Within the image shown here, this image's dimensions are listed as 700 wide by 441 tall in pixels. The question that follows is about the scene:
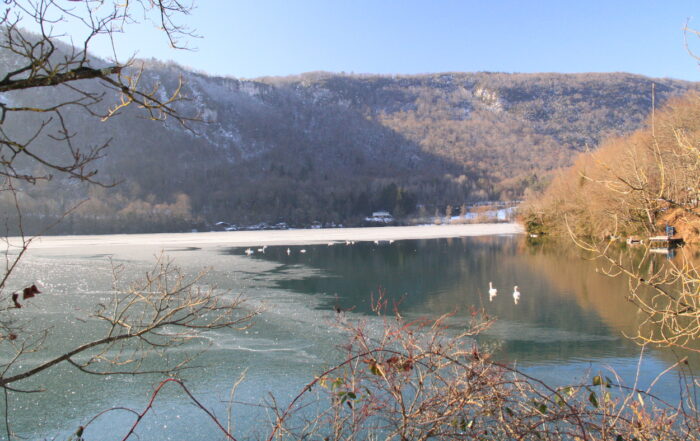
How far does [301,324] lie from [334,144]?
418 feet

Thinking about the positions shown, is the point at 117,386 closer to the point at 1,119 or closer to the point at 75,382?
the point at 75,382

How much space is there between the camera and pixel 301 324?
11.9 meters

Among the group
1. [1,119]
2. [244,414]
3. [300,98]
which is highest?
[300,98]

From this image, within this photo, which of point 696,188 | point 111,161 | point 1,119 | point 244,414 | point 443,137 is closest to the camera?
point 1,119

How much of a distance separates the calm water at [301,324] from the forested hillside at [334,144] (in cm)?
3518

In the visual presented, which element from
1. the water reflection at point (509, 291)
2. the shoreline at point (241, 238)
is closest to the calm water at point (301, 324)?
the water reflection at point (509, 291)

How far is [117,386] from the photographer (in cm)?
828

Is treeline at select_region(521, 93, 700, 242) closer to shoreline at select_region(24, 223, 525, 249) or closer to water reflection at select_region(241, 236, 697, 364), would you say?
water reflection at select_region(241, 236, 697, 364)

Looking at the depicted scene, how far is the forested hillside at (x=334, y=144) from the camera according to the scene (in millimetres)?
76688

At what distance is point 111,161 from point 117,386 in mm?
100742

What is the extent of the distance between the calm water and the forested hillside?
35180 millimetres

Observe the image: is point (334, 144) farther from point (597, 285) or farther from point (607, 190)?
point (597, 285)

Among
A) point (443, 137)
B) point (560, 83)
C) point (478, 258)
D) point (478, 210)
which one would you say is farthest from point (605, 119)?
point (478, 258)

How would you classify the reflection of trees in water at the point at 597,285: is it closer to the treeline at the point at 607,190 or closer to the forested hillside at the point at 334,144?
the treeline at the point at 607,190
